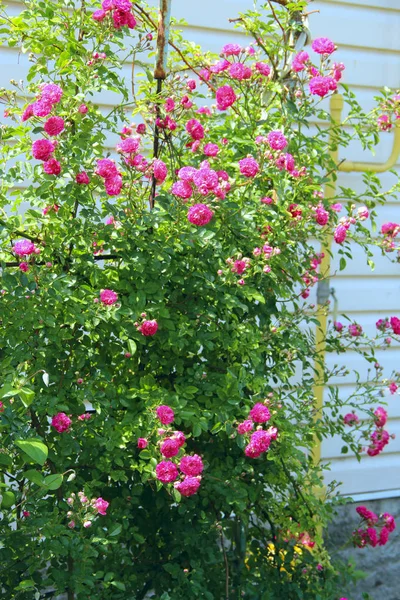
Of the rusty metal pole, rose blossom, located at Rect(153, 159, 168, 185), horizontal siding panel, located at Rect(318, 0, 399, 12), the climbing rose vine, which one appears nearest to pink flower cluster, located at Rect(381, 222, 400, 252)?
the climbing rose vine

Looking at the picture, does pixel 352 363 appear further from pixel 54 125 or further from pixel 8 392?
pixel 8 392

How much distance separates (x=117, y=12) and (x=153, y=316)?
2.86 ft

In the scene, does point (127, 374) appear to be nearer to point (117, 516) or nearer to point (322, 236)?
point (117, 516)

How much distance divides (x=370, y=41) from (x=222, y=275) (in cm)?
201

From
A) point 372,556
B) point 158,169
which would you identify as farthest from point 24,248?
point 372,556

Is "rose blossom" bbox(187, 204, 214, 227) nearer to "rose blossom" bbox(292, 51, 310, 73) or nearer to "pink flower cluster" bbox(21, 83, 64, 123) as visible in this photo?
"pink flower cluster" bbox(21, 83, 64, 123)

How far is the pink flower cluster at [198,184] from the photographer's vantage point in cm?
246

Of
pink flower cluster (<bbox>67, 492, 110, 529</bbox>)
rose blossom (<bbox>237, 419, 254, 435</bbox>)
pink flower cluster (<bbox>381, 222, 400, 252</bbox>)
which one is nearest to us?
pink flower cluster (<bbox>67, 492, 110, 529</bbox>)

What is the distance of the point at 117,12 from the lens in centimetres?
247

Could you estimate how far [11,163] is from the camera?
11.2ft

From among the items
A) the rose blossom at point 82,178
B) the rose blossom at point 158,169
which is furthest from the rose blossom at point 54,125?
the rose blossom at point 158,169

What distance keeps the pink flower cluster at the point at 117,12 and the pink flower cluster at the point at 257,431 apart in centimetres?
116

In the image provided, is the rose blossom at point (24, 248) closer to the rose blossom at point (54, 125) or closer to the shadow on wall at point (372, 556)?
the rose blossom at point (54, 125)

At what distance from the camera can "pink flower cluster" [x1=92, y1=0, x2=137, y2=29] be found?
8.07ft
